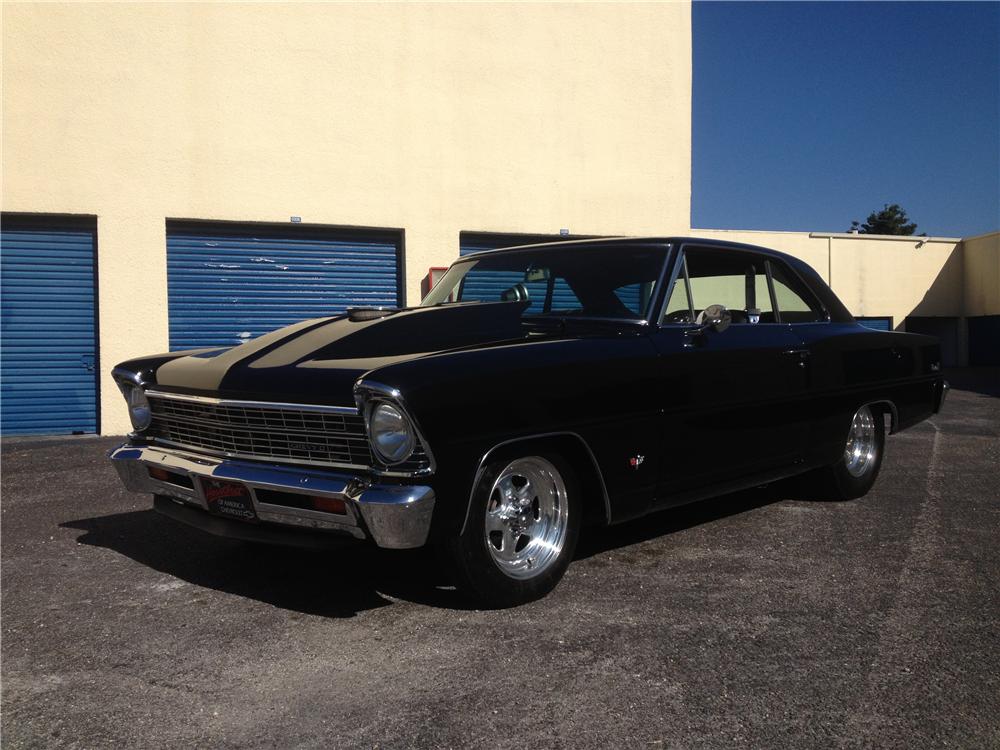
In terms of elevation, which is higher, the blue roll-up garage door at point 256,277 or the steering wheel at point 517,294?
the blue roll-up garage door at point 256,277

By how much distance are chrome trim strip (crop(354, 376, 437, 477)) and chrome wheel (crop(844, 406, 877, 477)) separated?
137 inches

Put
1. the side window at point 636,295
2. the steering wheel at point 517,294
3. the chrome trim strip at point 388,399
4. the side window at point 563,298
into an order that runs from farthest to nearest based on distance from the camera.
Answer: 1. the steering wheel at point 517,294
2. the side window at point 563,298
3. the side window at point 636,295
4. the chrome trim strip at point 388,399

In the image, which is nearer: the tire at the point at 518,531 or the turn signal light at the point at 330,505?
the turn signal light at the point at 330,505

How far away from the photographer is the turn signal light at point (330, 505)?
3090 mm

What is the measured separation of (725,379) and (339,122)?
836 centimetres

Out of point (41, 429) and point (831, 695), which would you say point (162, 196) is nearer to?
point (41, 429)

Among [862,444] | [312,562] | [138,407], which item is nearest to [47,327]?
[138,407]

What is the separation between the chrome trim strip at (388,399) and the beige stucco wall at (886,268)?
61.5ft

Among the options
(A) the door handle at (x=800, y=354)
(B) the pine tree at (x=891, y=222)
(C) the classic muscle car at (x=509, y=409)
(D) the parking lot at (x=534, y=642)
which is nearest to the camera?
(D) the parking lot at (x=534, y=642)

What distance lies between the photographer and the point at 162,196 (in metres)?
10.6

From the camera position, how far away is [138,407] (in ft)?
13.9

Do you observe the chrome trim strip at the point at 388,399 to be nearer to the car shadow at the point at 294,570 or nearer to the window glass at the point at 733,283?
the car shadow at the point at 294,570

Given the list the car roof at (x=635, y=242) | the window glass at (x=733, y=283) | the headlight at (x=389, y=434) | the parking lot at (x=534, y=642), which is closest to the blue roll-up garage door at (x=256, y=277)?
the parking lot at (x=534, y=642)

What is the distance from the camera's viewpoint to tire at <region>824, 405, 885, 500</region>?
5469 millimetres
